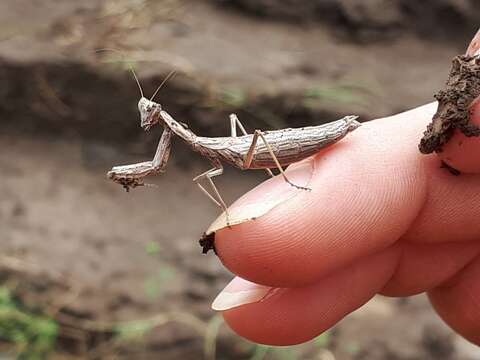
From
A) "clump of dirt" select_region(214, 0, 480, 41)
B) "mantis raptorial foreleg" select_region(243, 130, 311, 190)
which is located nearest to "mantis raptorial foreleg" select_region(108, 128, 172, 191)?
"mantis raptorial foreleg" select_region(243, 130, 311, 190)

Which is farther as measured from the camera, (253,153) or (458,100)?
(253,153)

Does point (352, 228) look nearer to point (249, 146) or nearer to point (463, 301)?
point (249, 146)

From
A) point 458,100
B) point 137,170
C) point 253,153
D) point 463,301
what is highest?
point 458,100

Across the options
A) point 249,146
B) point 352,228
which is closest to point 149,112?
point 249,146

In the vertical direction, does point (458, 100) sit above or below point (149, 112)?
above

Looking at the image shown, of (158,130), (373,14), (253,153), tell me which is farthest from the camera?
(373,14)

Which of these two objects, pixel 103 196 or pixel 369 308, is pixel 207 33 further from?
pixel 369 308

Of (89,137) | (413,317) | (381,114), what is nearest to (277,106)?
(381,114)
